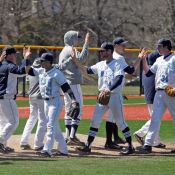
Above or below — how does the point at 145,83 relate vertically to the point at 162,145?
above

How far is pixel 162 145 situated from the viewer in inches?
537

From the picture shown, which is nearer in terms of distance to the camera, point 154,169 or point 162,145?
point 154,169

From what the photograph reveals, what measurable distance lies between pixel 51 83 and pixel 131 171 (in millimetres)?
2556

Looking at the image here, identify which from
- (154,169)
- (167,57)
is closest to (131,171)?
(154,169)

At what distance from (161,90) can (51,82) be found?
2048 millimetres

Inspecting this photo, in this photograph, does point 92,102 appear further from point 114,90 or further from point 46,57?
point 46,57

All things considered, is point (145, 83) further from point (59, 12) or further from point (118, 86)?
point (59, 12)

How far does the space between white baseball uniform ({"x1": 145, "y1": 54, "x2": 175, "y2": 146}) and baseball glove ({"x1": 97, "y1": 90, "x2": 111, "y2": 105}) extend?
3.31 feet

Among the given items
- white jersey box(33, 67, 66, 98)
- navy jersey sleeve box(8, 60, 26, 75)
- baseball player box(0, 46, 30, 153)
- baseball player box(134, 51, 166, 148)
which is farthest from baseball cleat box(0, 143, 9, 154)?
baseball player box(134, 51, 166, 148)

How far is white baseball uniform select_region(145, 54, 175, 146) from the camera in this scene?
12555mm

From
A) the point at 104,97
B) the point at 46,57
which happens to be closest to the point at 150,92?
the point at 104,97

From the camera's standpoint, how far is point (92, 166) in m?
10.8

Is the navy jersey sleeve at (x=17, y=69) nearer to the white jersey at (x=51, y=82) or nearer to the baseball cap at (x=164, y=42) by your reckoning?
the white jersey at (x=51, y=82)

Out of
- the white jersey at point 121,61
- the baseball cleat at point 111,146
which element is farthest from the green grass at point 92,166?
the white jersey at point 121,61
